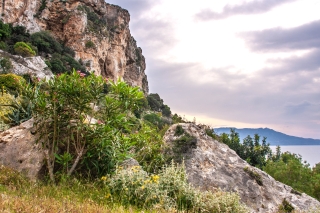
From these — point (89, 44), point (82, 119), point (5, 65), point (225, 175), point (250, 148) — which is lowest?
point (225, 175)

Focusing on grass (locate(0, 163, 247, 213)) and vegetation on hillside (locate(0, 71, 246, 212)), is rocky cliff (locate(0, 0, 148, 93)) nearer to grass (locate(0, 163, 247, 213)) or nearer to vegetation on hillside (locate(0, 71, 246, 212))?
vegetation on hillside (locate(0, 71, 246, 212))

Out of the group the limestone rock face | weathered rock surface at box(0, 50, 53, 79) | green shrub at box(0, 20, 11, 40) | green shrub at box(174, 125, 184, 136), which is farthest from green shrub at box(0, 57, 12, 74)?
the limestone rock face

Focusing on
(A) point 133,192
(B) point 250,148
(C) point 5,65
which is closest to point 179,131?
(A) point 133,192

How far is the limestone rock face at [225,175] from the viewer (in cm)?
752

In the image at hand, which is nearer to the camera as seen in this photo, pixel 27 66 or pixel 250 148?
pixel 27 66

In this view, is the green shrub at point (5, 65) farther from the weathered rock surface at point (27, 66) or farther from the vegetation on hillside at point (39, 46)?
the vegetation on hillside at point (39, 46)

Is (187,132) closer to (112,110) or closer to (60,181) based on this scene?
(112,110)

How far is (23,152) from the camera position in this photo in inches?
241

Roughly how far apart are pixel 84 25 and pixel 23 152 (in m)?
53.2

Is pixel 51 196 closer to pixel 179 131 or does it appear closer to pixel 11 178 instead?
pixel 11 178

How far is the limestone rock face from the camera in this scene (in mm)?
7520

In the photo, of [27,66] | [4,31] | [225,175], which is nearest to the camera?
[225,175]

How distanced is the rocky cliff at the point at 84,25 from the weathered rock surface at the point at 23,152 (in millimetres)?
43523

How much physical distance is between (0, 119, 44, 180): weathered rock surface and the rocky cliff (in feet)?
143
